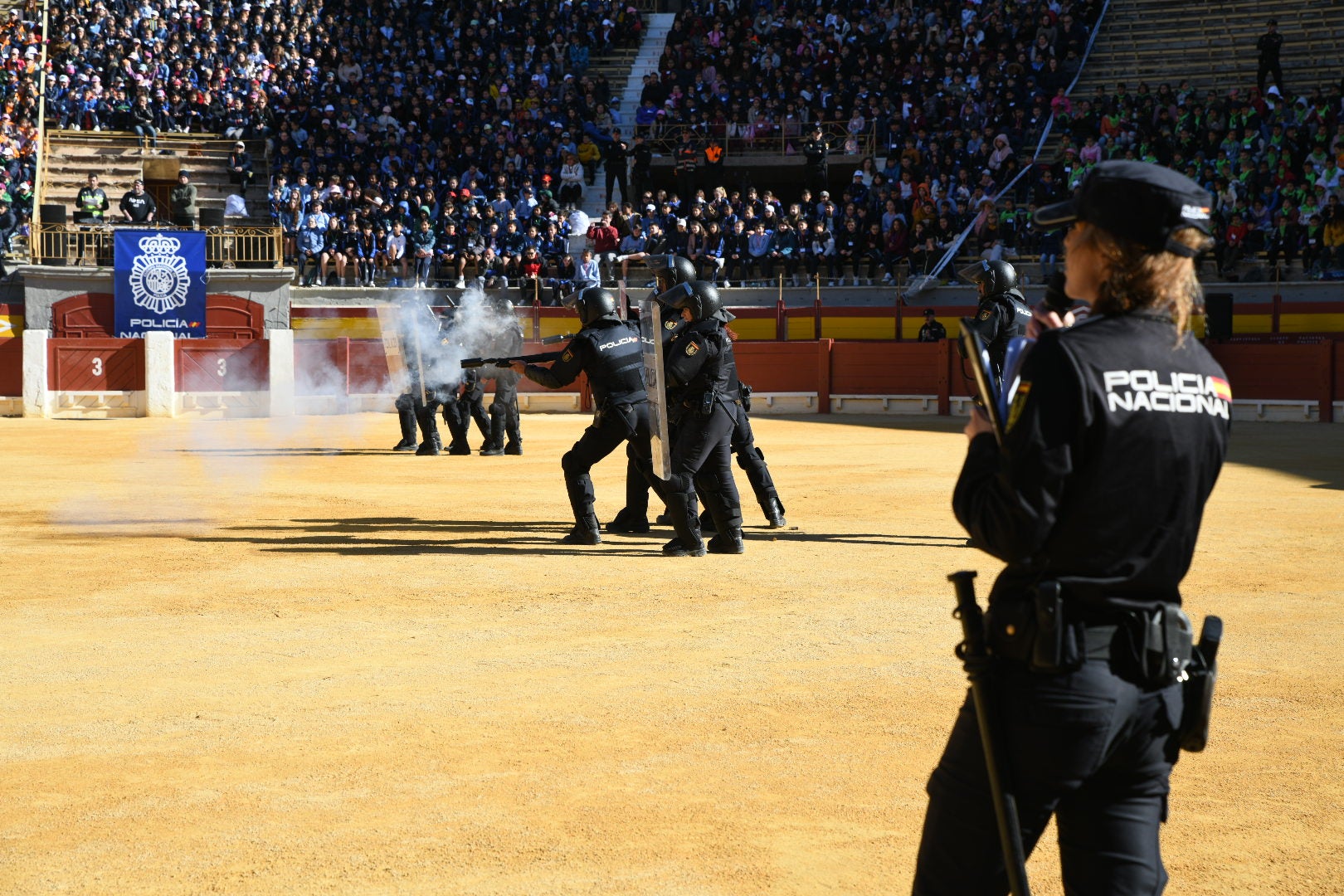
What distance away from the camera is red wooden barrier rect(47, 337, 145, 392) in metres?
24.6

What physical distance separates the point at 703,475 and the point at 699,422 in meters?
0.37

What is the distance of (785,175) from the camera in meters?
32.8

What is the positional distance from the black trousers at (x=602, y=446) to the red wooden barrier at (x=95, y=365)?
16.7 metres

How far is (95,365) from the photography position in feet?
81.0

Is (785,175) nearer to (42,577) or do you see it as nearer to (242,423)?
(242,423)

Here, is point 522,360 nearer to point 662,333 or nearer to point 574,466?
point 574,466

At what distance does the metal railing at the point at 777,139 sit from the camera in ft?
105

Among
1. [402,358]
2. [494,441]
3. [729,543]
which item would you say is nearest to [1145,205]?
[729,543]

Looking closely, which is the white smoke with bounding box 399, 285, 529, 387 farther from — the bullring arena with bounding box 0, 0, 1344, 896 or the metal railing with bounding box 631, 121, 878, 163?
the metal railing with bounding box 631, 121, 878, 163

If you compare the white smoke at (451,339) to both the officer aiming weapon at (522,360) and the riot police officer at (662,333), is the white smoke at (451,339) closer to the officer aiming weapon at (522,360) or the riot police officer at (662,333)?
the officer aiming weapon at (522,360)

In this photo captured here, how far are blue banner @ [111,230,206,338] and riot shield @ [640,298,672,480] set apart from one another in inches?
763

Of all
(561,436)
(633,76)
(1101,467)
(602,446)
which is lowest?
(561,436)

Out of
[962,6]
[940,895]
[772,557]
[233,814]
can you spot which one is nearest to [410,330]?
[772,557]

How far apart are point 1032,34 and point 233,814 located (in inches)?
1213
